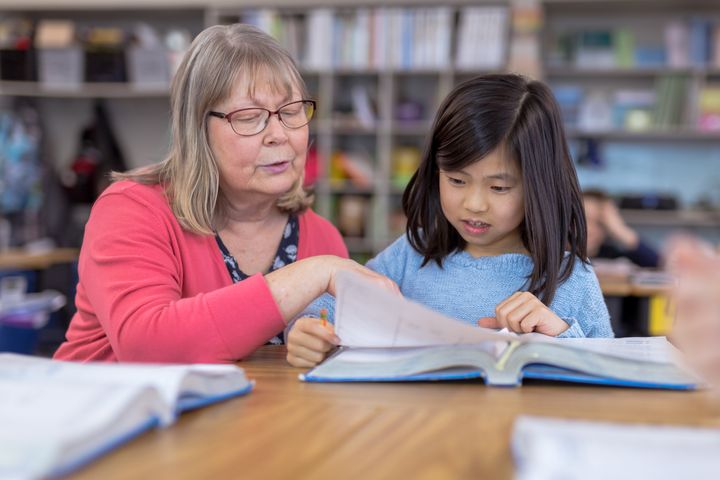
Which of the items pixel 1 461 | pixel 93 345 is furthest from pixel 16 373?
pixel 93 345

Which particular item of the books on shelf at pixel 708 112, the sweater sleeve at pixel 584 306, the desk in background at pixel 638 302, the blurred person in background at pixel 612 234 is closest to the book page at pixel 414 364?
the sweater sleeve at pixel 584 306

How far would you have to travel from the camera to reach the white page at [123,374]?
82 cm

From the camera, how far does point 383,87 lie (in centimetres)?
529

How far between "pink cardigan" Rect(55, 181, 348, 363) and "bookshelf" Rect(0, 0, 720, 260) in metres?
3.82

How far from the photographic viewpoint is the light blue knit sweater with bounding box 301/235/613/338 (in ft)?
5.11

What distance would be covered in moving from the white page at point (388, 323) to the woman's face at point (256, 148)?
486 millimetres

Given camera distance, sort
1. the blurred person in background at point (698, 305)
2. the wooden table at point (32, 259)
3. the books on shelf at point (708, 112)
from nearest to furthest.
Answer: the blurred person in background at point (698, 305)
the wooden table at point (32, 259)
the books on shelf at point (708, 112)

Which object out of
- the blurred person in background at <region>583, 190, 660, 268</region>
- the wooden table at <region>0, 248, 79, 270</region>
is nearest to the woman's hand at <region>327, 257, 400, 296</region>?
the blurred person in background at <region>583, 190, 660, 268</region>

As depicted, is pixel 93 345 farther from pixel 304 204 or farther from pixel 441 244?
pixel 441 244

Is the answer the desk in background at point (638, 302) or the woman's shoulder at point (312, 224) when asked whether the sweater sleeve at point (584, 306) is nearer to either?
the woman's shoulder at point (312, 224)

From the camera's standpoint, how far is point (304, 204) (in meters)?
1.81

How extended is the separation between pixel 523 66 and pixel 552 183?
11.9ft

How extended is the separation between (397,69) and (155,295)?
4.11 meters

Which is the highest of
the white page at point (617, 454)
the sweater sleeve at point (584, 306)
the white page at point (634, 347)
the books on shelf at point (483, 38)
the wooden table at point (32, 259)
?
the books on shelf at point (483, 38)
